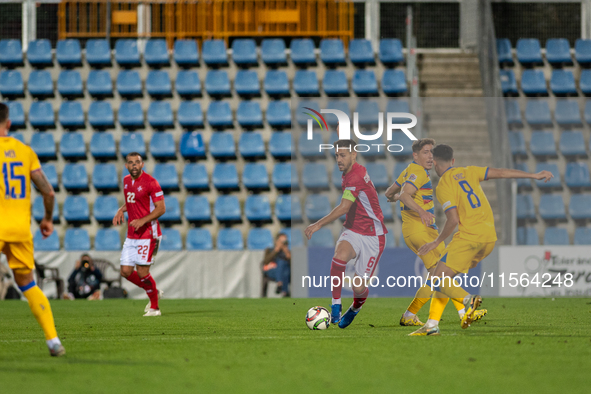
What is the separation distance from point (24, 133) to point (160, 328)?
43.7ft

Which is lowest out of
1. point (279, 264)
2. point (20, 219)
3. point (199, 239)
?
point (279, 264)

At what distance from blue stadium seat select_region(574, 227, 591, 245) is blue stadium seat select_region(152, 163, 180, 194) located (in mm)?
9232

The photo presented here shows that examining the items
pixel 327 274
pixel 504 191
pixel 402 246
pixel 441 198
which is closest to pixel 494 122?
pixel 504 191

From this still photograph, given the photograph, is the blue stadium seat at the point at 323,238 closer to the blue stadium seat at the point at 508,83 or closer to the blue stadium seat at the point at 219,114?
the blue stadium seat at the point at 219,114

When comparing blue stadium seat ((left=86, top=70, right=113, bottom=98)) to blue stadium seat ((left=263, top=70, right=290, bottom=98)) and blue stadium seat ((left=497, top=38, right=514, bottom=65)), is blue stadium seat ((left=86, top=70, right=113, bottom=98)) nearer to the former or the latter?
blue stadium seat ((left=263, top=70, right=290, bottom=98))

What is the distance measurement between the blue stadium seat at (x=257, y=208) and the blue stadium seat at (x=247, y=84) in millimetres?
2883

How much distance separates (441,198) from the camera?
7840 mm

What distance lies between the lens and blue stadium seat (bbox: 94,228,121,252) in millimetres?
18750

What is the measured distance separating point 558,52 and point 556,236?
6.78 meters

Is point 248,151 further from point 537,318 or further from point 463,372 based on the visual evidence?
point 463,372

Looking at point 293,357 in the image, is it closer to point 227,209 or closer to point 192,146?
point 227,209

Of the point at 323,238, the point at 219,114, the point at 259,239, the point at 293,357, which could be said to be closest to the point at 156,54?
the point at 219,114

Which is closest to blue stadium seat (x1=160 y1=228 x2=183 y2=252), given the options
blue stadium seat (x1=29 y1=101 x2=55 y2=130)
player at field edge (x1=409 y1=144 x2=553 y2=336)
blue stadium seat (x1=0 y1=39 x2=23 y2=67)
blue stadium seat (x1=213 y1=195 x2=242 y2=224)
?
blue stadium seat (x1=213 y1=195 x2=242 y2=224)

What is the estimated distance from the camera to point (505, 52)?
67.9ft
